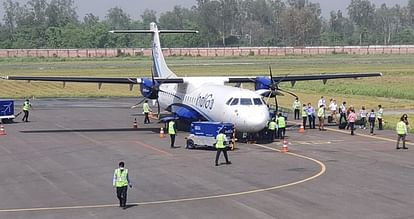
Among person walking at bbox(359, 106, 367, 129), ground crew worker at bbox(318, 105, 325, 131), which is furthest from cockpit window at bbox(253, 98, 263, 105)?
person walking at bbox(359, 106, 367, 129)

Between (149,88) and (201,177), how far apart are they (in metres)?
17.3

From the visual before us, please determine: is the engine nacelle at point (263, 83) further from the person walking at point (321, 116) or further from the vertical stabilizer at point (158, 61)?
the vertical stabilizer at point (158, 61)

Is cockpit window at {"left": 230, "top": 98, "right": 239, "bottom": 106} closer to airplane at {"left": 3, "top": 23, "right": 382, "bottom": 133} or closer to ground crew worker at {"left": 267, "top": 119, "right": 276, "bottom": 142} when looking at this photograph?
airplane at {"left": 3, "top": 23, "right": 382, "bottom": 133}

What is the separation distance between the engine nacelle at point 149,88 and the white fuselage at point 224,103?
1429mm

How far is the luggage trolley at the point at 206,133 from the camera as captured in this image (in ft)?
105

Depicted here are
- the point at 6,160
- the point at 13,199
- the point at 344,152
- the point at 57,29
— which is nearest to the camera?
the point at 13,199

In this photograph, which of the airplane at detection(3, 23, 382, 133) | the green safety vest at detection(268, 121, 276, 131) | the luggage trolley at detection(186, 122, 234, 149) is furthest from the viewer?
the green safety vest at detection(268, 121, 276, 131)

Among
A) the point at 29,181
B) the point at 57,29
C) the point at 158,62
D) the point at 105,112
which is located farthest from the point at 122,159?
the point at 57,29

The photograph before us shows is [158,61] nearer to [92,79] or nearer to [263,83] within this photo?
[92,79]

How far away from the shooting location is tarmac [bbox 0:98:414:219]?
19812 mm

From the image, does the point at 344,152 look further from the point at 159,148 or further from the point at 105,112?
the point at 105,112

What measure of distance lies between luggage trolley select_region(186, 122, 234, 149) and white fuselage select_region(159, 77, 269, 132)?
1293 millimetres

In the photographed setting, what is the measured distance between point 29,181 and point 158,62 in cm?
2507

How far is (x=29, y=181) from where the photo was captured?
24.3 m
